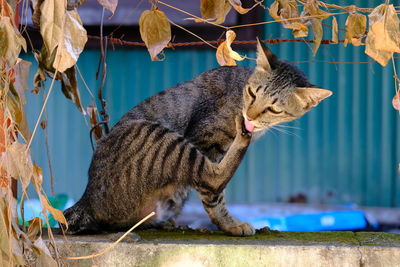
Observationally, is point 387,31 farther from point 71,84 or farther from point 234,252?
point 71,84

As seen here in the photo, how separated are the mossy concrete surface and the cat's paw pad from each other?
21cm

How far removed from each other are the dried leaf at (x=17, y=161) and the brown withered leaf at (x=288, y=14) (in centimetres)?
102

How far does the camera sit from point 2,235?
1.82m

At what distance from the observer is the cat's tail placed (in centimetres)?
271

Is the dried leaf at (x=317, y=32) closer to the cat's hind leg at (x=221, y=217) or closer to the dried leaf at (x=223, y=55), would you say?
the dried leaf at (x=223, y=55)

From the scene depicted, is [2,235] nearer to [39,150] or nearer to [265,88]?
Result: [265,88]

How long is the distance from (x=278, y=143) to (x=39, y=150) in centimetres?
223

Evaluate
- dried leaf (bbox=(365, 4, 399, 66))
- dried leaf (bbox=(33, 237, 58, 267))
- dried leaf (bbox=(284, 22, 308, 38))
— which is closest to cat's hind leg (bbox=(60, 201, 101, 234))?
dried leaf (bbox=(33, 237, 58, 267))

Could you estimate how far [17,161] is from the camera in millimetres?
1867

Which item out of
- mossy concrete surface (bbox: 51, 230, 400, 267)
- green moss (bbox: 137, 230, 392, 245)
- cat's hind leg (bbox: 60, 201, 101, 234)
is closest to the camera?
mossy concrete surface (bbox: 51, 230, 400, 267)

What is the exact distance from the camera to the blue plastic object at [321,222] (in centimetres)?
496

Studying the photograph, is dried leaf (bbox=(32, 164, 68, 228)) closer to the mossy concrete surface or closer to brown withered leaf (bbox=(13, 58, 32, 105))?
brown withered leaf (bbox=(13, 58, 32, 105))

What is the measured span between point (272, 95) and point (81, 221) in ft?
3.71

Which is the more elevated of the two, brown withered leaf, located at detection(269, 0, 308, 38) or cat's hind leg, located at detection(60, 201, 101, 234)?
brown withered leaf, located at detection(269, 0, 308, 38)
